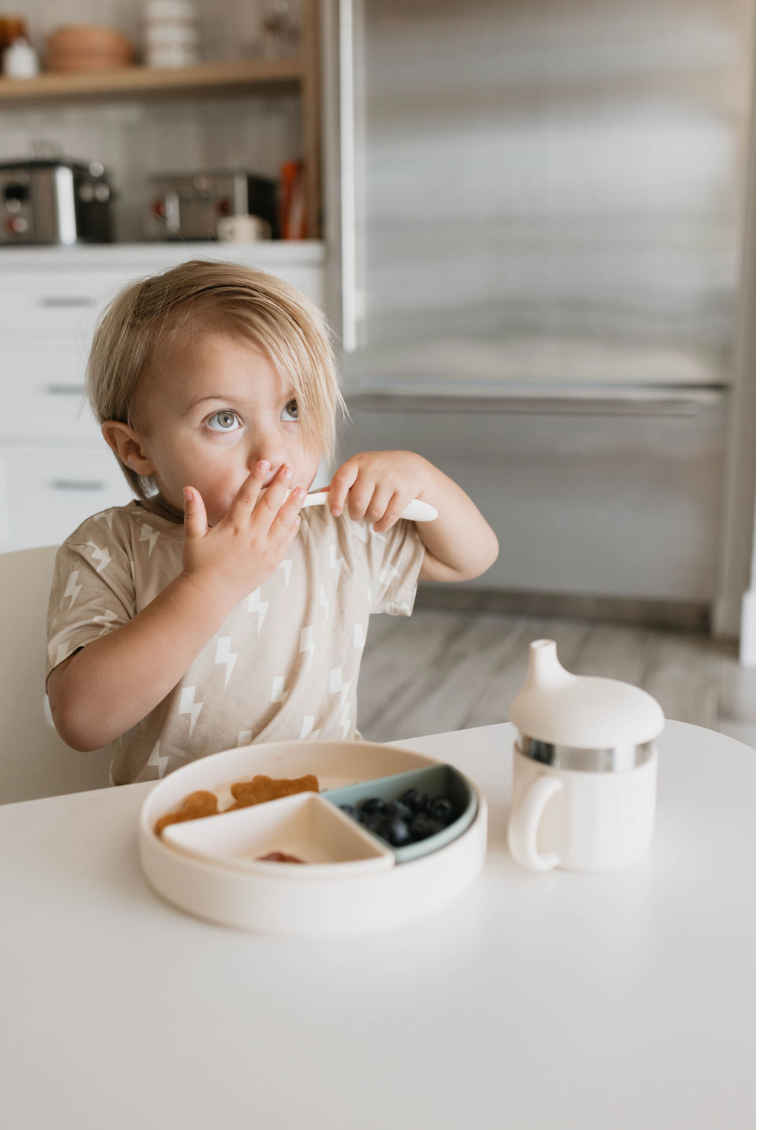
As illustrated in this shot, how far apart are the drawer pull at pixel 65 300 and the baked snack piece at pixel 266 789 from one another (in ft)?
8.32

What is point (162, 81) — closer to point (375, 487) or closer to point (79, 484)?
point (79, 484)

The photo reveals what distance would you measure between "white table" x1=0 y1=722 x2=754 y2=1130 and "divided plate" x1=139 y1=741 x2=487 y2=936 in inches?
0.4

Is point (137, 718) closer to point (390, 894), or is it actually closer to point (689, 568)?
point (390, 894)

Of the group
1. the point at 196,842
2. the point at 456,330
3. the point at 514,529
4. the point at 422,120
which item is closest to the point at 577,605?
the point at 514,529

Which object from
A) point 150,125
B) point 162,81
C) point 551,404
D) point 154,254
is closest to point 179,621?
point 551,404

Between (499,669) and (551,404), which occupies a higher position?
(551,404)

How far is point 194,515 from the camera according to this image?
0.69 meters

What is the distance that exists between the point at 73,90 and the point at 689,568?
2348 mm

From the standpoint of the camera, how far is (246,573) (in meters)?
0.71

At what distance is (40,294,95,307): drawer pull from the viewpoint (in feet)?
9.28

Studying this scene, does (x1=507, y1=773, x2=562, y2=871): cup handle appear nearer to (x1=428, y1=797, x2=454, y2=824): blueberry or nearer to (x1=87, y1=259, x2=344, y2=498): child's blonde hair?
(x1=428, y1=797, x2=454, y2=824): blueberry

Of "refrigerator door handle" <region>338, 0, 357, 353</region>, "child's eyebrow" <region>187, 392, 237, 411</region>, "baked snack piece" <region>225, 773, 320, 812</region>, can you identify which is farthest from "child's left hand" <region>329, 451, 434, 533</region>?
"refrigerator door handle" <region>338, 0, 357, 353</region>

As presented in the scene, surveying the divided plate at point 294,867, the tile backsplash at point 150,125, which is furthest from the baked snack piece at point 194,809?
the tile backsplash at point 150,125

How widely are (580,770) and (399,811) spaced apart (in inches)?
3.8
